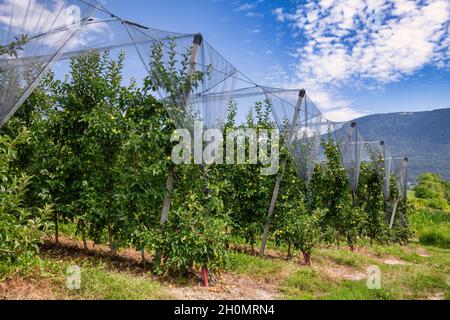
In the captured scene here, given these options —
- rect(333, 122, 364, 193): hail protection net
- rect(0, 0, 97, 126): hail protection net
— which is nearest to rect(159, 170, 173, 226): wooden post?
rect(0, 0, 97, 126): hail protection net

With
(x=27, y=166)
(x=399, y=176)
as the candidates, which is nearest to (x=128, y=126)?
(x=27, y=166)

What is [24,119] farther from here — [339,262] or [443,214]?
[443,214]

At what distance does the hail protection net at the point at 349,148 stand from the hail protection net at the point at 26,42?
7746mm

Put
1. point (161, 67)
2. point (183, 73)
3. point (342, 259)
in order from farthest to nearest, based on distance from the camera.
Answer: point (342, 259) → point (183, 73) → point (161, 67)

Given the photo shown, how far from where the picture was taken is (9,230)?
12.1ft

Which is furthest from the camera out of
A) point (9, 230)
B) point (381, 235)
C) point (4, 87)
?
point (381, 235)

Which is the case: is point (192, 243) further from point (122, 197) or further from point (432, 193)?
point (432, 193)

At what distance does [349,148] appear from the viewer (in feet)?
32.1

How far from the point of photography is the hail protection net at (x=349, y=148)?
9672 mm

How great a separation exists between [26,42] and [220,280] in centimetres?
374

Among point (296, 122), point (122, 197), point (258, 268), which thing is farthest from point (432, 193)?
point (122, 197)

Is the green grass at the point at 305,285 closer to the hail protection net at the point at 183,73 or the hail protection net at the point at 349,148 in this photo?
the hail protection net at the point at 183,73

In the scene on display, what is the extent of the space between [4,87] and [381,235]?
470 inches

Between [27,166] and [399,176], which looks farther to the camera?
[399,176]
